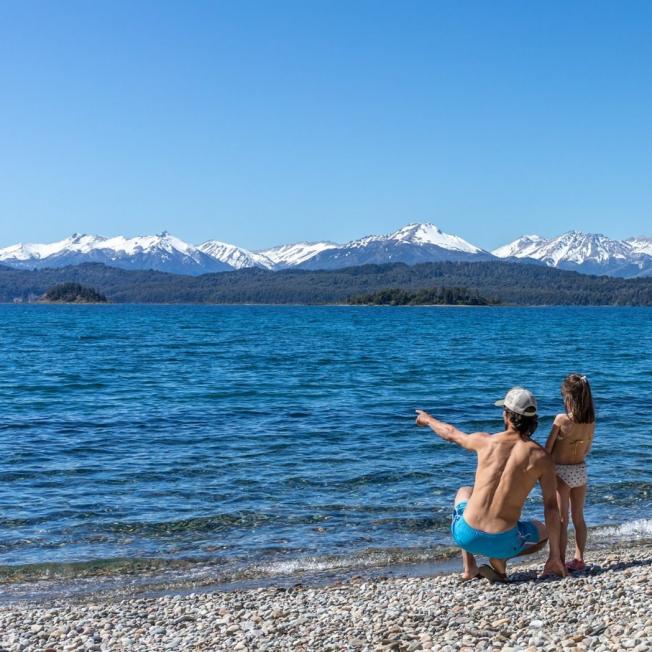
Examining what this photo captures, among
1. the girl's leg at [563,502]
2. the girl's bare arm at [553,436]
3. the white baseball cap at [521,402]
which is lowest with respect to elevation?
the girl's leg at [563,502]

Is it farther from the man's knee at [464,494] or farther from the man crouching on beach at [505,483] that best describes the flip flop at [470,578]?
the man's knee at [464,494]

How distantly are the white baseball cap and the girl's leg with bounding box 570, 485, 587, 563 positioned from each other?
162 cm

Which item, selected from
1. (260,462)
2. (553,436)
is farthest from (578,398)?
(260,462)

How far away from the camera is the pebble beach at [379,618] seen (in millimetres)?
8172

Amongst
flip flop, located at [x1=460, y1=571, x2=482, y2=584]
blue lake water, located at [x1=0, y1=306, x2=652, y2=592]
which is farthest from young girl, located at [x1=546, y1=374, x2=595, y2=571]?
blue lake water, located at [x1=0, y1=306, x2=652, y2=592]

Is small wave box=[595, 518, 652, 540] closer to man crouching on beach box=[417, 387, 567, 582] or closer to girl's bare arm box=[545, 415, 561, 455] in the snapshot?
man crouching on beach box=[417, 387, 567, 582]

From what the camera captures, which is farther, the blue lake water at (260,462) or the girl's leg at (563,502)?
the blue lake water at (260,462)

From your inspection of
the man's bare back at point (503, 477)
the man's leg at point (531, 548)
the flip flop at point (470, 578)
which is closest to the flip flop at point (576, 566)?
the man's leg at point (531, 548)

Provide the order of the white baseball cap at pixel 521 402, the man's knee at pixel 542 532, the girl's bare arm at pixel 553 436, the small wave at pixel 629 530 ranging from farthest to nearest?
the small wave at pixel 629 530 < the man's knee at pixel 542 532 < the girl's bare arm at pixel 553 436 < the white baseball cap at pixel 521 402

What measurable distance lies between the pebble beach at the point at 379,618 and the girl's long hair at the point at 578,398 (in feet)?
5.92

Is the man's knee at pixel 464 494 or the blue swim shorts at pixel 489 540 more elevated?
the man's knee at pixel 464 494

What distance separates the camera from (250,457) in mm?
19594

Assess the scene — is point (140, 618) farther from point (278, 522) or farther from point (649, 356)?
point (649, 356)

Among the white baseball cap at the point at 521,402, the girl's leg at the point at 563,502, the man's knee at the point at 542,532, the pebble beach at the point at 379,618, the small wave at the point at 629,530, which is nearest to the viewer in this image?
the pebble beach at the point at 379,618
